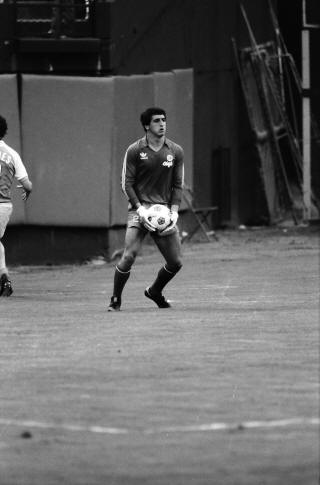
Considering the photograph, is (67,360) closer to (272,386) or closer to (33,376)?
(33,376)

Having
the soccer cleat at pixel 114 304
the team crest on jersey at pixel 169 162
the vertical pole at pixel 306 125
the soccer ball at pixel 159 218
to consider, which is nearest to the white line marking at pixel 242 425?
the soccer ball at pixel 159 218

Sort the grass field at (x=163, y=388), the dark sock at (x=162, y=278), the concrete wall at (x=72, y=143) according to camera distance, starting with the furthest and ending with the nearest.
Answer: the concrete wall at (x=72, y=143) → the dark sock at (x=162, y=278) → the grass field at (x=163, y=388)

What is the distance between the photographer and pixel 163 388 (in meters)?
9.63

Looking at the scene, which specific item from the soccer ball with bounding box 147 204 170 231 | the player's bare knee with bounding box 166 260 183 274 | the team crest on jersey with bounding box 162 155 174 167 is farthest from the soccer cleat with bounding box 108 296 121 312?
the team crest on jersey with bounding box 162 155 174 167

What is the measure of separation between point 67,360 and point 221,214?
1470cm

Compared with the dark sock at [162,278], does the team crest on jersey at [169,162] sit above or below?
above

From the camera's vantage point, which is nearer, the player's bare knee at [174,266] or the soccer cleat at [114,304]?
the player's bare knee at [174,266]

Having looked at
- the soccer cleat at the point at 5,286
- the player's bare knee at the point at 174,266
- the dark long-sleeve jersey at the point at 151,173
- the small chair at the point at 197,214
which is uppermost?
the dark long-sleeve jersey at the point at 151,173

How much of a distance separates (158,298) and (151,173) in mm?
1245

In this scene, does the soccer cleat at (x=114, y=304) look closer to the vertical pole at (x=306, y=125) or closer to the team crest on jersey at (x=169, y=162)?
the team crest on jersey at (x=169, y=162)

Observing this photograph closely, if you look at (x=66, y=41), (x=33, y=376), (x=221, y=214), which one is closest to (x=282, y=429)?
(x=33, y=376)

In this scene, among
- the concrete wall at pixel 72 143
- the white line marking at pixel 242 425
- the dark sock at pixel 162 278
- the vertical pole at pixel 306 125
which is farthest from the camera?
the vertical pole at pixel 306 125

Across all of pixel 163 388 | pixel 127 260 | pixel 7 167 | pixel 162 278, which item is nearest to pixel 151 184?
pixel 127 260

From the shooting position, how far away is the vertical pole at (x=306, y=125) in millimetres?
25875
